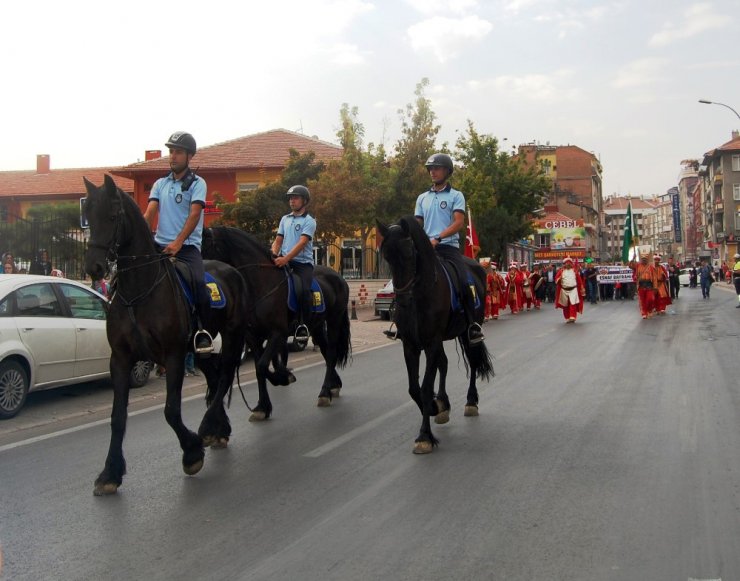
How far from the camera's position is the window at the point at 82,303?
9.80 meters

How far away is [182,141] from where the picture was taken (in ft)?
20.9

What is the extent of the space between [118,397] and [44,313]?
14.0 ft

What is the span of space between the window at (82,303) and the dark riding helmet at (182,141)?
4186 mm

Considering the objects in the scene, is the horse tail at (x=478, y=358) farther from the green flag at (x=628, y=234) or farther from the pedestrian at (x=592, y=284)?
the green flag at (x=628, y=234)

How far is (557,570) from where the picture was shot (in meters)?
3.94

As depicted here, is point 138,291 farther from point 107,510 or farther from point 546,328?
Result: point 546,328

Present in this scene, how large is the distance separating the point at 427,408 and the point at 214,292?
6.98ft

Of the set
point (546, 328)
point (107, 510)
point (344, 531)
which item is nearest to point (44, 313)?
point (107, 510)

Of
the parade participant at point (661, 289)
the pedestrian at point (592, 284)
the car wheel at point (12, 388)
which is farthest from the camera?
the pedestrian at point (592, 284)

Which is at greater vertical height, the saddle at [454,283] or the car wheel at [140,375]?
the saddle at [454,283]

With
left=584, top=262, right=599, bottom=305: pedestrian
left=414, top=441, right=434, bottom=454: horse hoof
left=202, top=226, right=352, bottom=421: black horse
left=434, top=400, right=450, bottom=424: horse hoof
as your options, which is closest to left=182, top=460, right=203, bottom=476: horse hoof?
left=414, top=441, right=434, bottom=454: horse hoof

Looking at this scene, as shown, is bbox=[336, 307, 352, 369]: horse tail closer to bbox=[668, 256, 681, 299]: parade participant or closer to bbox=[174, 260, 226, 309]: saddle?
bbox=[174, 260, 226, 309]: saddle

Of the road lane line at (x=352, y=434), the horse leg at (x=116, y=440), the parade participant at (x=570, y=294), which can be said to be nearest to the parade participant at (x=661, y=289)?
the parade participant at (x=570, y=294)

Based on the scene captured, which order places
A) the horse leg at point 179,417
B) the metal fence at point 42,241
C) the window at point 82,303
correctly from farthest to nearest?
the metal fence at point 42,241
the window at point 82,303
the horse leg at point 179,417
